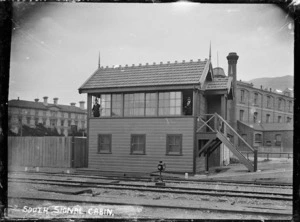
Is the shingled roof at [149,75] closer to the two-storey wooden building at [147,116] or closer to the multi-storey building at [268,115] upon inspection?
the two-storey wooden building at [147,116]

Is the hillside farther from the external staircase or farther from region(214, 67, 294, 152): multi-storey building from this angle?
the external staircase

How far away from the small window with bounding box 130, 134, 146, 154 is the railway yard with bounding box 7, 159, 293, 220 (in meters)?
0.62

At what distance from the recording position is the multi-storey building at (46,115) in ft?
16.9

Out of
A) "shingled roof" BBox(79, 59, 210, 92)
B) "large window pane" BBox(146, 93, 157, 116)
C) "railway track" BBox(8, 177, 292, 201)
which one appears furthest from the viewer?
"large window pane" BBox(146, 93, 157, 116)

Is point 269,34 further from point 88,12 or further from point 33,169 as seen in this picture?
point 33,169

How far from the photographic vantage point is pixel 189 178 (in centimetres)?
809

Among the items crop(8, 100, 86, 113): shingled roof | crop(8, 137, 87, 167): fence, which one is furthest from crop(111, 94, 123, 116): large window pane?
crop(8, 137, 87, 167): fence

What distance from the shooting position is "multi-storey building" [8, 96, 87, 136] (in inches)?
203

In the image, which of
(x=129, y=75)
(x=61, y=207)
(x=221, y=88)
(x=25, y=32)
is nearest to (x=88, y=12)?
(x=25, y=32)

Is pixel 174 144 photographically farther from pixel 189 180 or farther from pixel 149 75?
pixel 149 75

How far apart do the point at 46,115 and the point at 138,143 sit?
7.16 ft

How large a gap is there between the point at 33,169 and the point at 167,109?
331 cm

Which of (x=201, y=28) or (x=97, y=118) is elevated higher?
(x=201, y=28)

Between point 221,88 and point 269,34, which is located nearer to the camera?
point 269,34
